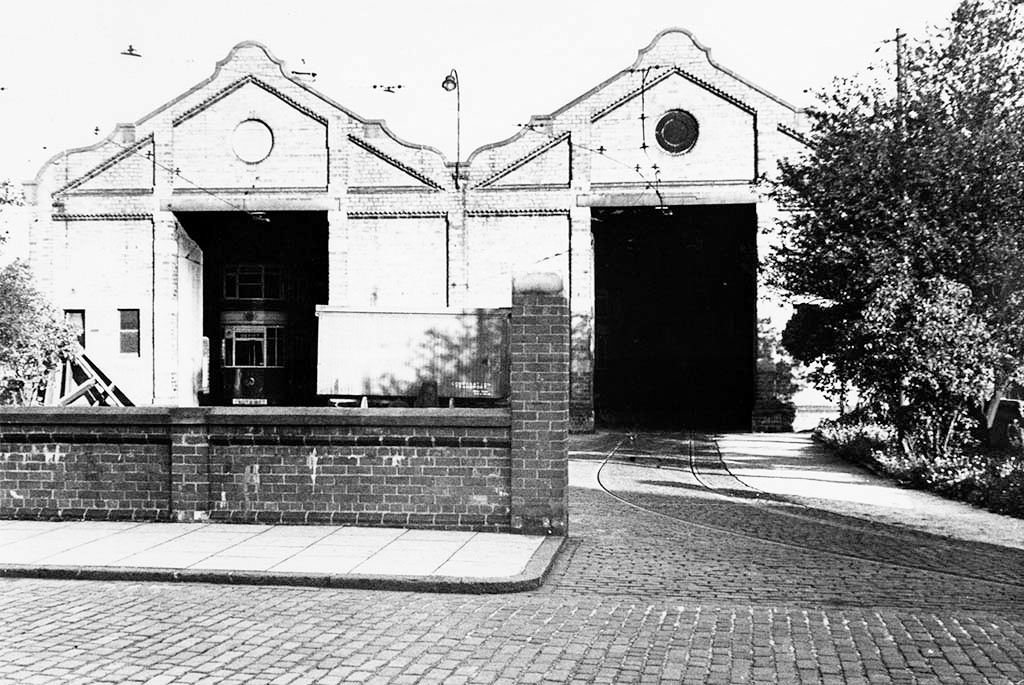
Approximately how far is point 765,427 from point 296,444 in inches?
878

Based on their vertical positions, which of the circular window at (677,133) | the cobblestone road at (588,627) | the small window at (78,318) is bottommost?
the cobblestone road at (588,627)

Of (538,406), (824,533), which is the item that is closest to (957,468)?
(824,533)

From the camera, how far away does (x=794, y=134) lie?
30.8 metres

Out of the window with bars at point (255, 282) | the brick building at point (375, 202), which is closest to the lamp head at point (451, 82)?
the brick building at point (375, 202)

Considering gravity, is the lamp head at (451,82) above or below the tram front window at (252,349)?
above

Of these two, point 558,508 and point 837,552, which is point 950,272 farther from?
point 558,508

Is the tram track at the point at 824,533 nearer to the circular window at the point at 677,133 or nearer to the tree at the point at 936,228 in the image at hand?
the tree at the point at 936,228

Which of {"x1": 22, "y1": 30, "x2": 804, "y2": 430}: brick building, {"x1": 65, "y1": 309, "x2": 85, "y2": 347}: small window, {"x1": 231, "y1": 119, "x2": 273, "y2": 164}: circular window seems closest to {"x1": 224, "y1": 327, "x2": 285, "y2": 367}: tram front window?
{"x1": 22, "y1": 30, "x2": 804, "y2": 430}: brick building

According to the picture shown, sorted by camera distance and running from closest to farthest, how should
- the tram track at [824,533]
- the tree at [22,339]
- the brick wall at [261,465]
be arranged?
the tram track at [824,533] → the brick wall at [261,465] → the tree at [22,339]

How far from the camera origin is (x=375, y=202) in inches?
1282

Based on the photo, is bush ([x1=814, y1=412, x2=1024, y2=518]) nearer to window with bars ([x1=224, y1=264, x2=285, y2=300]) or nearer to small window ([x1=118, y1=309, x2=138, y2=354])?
small window ([x1=118, y1=309, x2=138, y2=354])

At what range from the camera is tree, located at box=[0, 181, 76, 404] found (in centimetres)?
2664

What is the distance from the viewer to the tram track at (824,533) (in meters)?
9.80

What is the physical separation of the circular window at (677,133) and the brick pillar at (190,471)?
23075 millimetres
